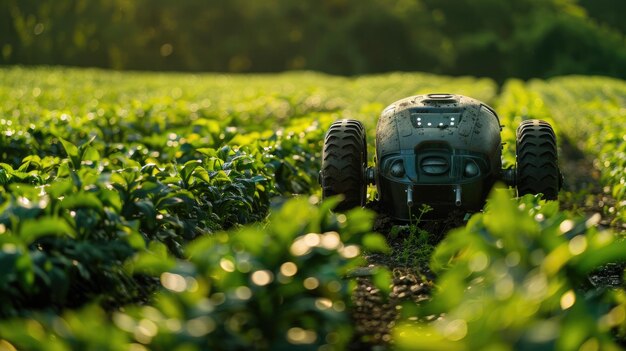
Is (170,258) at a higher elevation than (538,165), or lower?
lower

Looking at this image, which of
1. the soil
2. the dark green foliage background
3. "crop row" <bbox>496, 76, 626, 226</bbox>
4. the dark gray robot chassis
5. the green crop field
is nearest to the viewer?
the green crop field

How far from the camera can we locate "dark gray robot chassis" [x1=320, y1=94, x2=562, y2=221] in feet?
22.0

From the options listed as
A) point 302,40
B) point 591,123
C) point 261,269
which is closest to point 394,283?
point 261,269

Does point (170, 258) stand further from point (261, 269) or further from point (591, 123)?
point (591, 123)

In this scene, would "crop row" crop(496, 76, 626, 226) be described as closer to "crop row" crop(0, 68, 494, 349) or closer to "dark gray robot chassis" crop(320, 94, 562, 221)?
"dark gray robot chassis" crop(320, 94, 562, 221)

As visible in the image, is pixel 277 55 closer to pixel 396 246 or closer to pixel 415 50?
pixel 415 50

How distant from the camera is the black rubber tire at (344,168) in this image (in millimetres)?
7008

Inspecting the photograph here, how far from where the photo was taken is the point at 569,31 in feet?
186

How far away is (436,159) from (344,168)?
2.24 ft

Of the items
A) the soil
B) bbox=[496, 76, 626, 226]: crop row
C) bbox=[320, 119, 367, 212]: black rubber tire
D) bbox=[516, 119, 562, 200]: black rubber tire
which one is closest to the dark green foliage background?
bbox=[496, 76, 626, 226]: crop row

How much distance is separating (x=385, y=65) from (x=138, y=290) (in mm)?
52326

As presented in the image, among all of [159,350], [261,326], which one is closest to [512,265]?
[261,326]

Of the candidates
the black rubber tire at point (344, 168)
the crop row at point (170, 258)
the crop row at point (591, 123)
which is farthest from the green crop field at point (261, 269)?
the crop row at point (591, 123)

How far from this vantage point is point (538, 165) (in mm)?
7023
